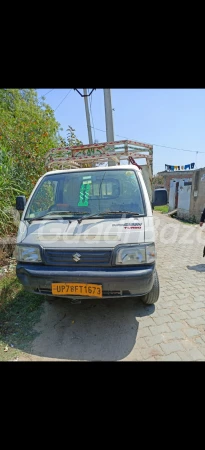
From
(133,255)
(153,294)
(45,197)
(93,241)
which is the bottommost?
(153,294)

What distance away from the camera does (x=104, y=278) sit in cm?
198

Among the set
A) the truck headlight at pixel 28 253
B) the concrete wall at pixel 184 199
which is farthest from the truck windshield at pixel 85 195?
the concrete wall at pixel 184 199

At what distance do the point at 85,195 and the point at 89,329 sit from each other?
1665 millimetres

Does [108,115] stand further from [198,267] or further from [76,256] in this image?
[76,256]

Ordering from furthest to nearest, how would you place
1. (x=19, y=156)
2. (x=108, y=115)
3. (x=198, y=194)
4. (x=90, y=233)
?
(x=198, y=194) < (x=108, y=115) < (x=19, y=156) < (x=90, y=233)

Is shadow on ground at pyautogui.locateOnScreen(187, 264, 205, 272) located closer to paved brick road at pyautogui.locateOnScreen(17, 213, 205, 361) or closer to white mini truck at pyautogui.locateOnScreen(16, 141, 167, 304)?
paved brick road at pyautogui.locateOnScreen(17, 213, 205, 361)

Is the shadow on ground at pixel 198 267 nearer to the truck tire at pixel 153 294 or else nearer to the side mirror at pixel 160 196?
the truck tire at pixel 153 294

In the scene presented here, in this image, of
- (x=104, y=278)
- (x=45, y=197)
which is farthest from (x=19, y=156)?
(x=104, y=278)

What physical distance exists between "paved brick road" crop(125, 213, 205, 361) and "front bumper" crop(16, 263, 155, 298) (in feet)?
2.07

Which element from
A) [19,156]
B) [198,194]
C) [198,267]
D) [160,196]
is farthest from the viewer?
[198,194]

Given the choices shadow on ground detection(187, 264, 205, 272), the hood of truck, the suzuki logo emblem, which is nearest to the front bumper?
the suzuki logo emblem

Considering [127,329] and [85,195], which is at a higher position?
[85,195]
